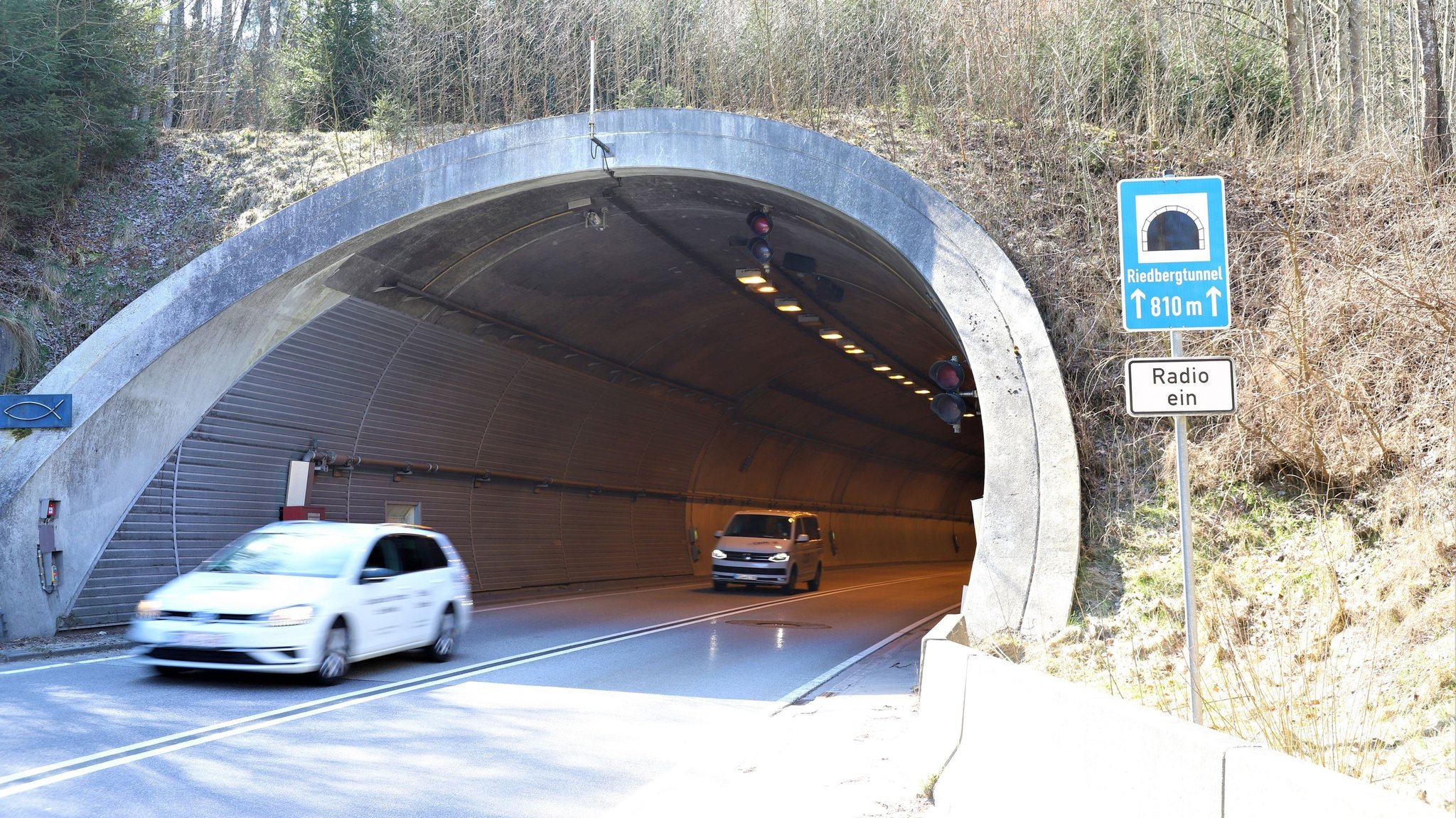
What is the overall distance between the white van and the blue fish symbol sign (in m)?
14.1

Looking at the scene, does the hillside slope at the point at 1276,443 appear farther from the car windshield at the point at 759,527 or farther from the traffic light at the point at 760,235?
the car windshield at the point at 759,527

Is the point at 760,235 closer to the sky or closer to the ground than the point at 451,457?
closer to the sky

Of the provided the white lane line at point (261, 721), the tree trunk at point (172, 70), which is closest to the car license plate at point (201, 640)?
the white lane line at point (261, 721)

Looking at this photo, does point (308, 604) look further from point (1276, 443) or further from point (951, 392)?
point (1276, 443)

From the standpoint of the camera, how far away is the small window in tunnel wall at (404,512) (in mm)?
20766

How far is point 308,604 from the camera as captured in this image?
10.6m

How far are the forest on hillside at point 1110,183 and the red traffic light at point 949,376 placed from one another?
4.92 ft

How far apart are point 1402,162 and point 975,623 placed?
7.51 meters

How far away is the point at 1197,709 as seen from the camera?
5.50 meters

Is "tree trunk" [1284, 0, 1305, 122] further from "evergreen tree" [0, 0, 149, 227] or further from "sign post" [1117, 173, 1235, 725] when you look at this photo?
"evergreen tree" [0, 0, 149, 227]

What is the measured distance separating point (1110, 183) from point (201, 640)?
11595 mm

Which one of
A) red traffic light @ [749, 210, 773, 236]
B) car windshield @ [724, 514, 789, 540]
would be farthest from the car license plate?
car windshield @ [724, 514, 789, 540]

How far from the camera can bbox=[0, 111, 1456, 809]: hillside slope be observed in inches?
274

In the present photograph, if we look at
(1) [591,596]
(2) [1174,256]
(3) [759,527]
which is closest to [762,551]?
(3) [759,527]
